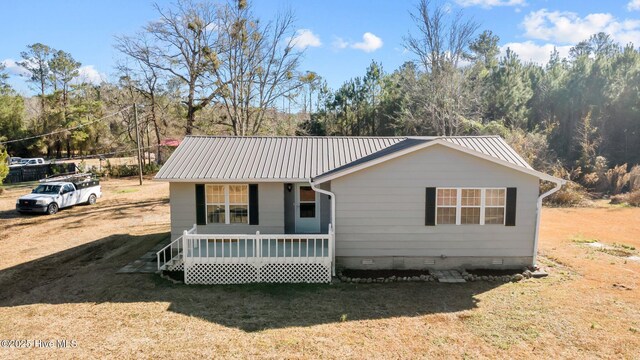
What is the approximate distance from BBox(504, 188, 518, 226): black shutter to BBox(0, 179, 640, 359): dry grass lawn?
1.63 metres

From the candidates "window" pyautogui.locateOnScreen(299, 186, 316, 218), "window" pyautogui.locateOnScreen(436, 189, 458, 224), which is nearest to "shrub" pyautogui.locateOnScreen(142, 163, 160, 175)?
"window" pyautogui.locateOnScreen(299, 186, 316, 218)

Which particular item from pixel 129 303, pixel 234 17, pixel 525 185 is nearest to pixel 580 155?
pixel 525 185

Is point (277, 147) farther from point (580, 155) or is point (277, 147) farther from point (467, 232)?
point (580, 155)

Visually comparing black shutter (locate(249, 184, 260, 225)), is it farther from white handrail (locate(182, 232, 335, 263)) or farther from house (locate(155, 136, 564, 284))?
white handrail (locate(182, 232, 335, 263))

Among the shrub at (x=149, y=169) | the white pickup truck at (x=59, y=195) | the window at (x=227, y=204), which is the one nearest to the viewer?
the window at (x=227, y=204)

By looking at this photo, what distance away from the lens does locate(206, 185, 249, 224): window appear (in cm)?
1164

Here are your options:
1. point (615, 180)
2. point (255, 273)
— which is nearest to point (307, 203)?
point (255, 273)

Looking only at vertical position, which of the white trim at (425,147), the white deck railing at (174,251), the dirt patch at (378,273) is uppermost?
the white trim at (425,147)

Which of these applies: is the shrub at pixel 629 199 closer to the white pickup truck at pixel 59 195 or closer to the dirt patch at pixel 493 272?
the dirt patch at pixel 493 272

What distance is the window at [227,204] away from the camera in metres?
11.6

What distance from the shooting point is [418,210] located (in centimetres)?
1065

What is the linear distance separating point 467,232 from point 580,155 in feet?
90.2

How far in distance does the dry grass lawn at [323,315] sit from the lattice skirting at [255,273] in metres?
0.37

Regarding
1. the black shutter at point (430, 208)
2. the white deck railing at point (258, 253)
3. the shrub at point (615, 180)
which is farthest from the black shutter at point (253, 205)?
the shrub at point (615, 180)
